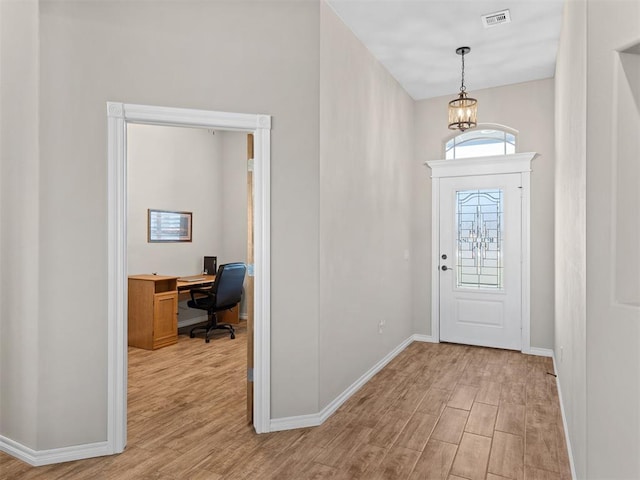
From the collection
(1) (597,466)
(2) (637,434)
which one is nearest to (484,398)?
(1) (597,466)

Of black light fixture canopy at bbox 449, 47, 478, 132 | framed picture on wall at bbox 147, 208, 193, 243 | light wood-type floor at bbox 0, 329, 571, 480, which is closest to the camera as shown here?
A: light wood-type floor at bbox 0, 329, 571, 480

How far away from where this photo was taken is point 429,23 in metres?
3.46

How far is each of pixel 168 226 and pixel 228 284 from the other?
52.4 inches

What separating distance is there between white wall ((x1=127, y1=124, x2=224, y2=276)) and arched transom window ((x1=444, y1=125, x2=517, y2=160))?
11.8 ft

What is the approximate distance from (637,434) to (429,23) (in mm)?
3235

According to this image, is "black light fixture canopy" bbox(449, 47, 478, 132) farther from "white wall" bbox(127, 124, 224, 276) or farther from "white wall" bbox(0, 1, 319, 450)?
"white wall" bbox(127, 124, 224, 276)

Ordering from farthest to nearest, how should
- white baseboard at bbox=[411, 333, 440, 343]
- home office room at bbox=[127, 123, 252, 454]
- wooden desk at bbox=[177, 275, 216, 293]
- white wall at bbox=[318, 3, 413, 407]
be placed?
1. wooden desk at bbox=[177, 275, 216, 293]
2. white baseboard at bbox=[411, 333, 440, 343]
3. home office room at bbox=[127, 123, 252, 454]
4. white wall at bbox=[318, 3, 413, 407]

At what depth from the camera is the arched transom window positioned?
16.2 ft

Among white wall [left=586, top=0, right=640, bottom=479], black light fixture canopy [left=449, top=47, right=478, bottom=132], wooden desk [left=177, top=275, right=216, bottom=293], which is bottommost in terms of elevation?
wooden desk [left=177, top=275, right=216, bottom=293]

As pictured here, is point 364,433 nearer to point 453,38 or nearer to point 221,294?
point 221,294

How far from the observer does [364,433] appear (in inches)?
110

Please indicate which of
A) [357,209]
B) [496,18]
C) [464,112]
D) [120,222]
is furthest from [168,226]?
[496,18]

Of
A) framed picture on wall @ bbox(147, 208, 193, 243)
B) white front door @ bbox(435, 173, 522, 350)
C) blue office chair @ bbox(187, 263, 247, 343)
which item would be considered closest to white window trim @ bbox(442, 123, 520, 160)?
white front door @ bbox(435, 173, 522, 350)

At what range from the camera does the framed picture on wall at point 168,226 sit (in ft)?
18.5
